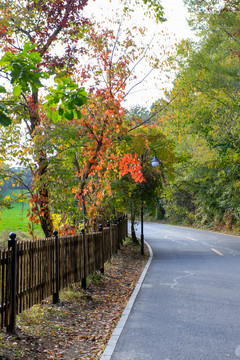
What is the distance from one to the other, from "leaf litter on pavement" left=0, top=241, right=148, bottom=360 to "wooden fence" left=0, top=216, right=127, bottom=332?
0.98 feet

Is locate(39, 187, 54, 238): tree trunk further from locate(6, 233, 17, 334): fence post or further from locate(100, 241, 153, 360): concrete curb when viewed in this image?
locate(6, 233, 17, 334): fence post

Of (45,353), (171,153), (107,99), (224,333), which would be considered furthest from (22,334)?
(171,153)

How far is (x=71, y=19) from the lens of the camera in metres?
11.1

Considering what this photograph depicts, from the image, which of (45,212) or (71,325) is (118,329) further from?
Answer: (45,212)

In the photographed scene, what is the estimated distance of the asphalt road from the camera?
5801mm

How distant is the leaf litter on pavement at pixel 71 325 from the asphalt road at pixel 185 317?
1.41ft

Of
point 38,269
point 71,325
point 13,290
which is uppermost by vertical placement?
point 38,269

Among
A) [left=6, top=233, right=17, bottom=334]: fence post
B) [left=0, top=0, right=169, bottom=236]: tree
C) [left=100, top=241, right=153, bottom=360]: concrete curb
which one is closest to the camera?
[left=100, top=241, right=153, bottom=360]: concrete curb

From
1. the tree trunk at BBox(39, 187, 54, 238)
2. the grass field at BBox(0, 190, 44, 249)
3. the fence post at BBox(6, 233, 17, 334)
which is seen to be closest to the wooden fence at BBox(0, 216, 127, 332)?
the fence post at BBox(6, 233, 17, 334)

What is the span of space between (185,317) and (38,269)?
113 inches

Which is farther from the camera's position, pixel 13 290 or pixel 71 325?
pixel 71 325

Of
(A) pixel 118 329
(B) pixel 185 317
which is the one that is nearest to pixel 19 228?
(B) pixel 185 317

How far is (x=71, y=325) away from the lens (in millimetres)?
7391

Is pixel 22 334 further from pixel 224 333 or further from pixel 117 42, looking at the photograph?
pixel 117 42
